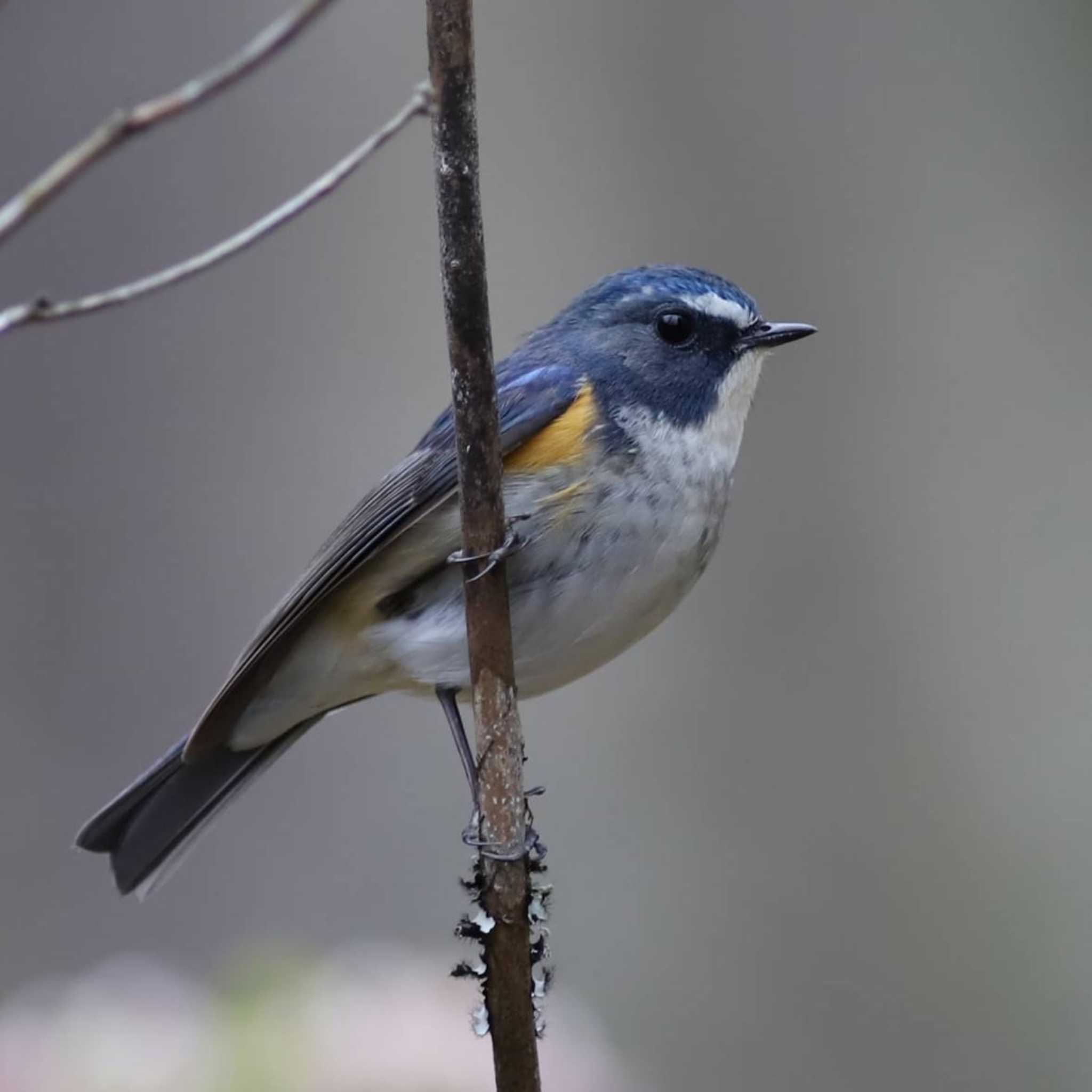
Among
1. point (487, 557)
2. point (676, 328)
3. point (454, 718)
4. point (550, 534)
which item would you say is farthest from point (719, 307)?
point (487, 557)

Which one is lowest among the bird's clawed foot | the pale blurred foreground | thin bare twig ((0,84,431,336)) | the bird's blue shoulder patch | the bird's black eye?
the pale blurred foreground

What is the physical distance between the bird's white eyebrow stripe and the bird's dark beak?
0.06ft

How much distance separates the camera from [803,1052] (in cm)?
470

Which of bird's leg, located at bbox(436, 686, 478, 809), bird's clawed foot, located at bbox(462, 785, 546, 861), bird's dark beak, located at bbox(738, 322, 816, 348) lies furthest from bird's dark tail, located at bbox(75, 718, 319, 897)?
bird's dark beak, located at bbox(738, 322, 816, 348)

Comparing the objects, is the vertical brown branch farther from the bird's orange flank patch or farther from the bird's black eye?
the bird's black eye

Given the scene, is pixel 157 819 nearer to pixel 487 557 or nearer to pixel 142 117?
pixel 487 557

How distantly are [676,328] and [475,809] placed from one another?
1.04 metres

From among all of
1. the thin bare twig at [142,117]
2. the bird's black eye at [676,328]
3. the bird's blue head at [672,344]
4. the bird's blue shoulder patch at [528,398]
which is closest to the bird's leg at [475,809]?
the bird's blue shoulder patch at [528,398]

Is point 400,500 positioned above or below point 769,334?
below

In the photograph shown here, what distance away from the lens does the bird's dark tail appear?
301cm

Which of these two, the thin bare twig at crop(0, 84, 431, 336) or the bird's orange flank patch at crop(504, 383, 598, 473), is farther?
the bird's orange flank patch at crop(504, 383, 598, 473)

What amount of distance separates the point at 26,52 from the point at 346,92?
94 centimetres

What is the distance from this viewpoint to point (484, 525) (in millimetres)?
1908

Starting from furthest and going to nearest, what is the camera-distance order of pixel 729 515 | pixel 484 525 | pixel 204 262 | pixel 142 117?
pixel 729 515 → pixel 484 525 → pixel 204 262 → pixel 142 117
